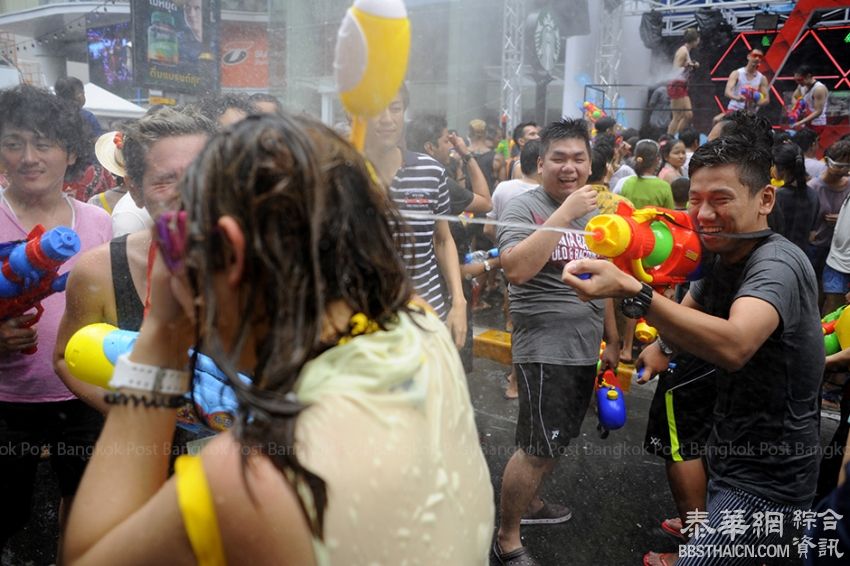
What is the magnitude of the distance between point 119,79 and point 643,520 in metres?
12.2

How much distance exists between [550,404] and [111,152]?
8.21ft

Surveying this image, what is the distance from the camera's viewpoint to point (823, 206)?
5.64 metres

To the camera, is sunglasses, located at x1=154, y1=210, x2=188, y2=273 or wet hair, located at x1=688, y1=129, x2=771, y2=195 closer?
sunglasses, located at x1=154, y1=210, x2=188, y2=273

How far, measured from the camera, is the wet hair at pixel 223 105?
284 centimetres

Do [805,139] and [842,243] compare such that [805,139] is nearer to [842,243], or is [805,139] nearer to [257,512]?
[842,243]

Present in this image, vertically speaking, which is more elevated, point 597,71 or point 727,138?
point 597,71

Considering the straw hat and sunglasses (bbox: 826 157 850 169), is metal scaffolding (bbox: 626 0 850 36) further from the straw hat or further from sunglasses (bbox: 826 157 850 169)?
the straw hat

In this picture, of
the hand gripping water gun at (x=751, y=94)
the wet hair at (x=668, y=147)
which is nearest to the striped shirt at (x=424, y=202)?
the wet hair at (x=668, y=147)

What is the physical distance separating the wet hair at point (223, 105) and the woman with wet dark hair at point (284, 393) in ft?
6.75

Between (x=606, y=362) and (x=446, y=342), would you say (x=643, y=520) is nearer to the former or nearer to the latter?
(x=606, y=362)

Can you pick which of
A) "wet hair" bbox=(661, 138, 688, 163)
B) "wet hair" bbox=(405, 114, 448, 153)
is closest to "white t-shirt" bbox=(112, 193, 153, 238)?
"wet hair" bbox=(405, 114, 448, 153)

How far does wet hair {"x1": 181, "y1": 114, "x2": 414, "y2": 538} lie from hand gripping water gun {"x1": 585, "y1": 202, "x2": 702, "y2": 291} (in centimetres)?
123

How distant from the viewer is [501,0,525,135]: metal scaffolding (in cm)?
939

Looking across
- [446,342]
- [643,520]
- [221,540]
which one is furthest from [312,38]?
[221,540]
